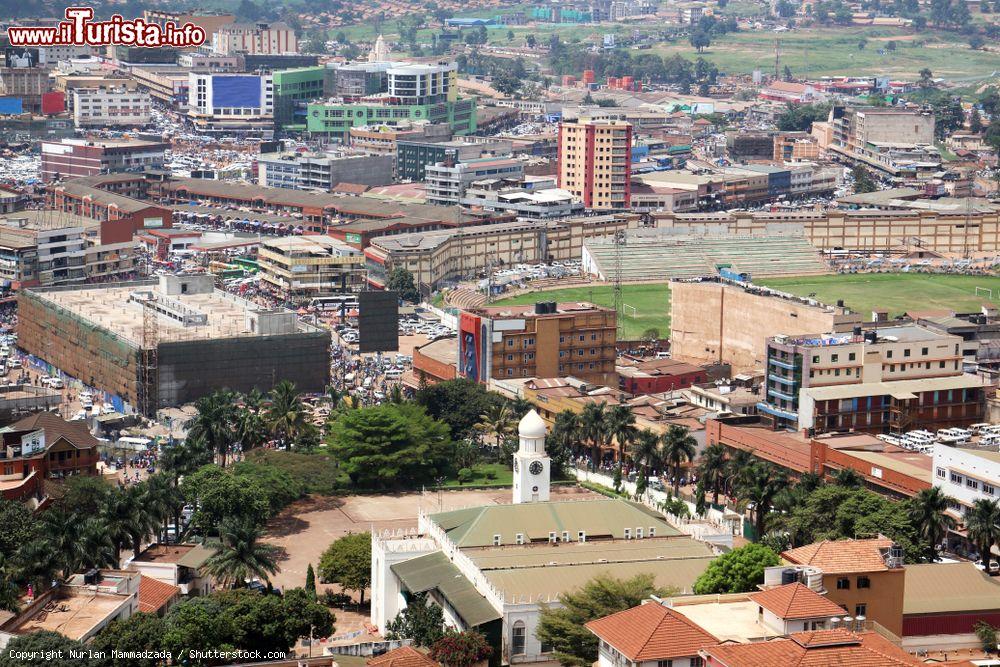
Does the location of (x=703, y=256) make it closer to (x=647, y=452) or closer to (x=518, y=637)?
(x=647, y=452)

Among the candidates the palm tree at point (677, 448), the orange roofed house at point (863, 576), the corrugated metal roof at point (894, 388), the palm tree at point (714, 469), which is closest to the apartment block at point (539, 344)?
the corrugated metal roof at point (894, 388)

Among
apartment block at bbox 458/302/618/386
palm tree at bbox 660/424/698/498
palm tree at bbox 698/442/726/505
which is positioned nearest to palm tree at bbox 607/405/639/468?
palm tree at bbox 660/424/698/498

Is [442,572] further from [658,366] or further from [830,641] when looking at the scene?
[658,366]

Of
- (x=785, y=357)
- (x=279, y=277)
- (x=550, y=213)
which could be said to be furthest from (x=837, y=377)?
(x=550, y=213)

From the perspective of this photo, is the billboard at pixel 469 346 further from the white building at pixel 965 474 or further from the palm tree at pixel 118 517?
the palm tree at pixel 118 517

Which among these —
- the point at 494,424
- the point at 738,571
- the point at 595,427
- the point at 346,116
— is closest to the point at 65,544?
the point at 738,571
